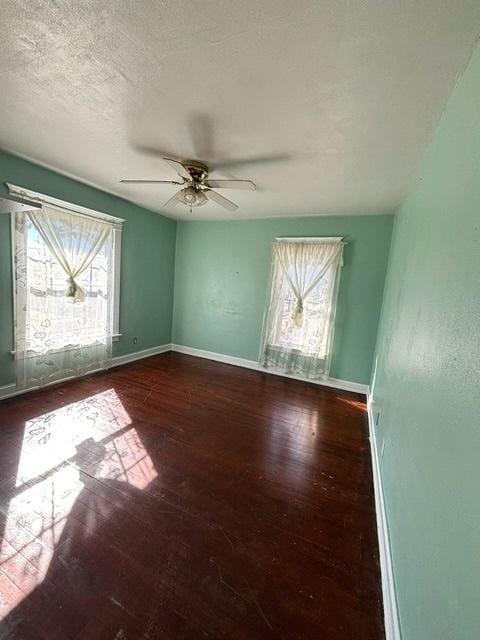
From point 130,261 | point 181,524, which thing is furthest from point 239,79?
point 130,261

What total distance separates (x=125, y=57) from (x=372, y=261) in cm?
323

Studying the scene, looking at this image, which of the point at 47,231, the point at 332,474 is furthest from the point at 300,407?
the point at 47,231

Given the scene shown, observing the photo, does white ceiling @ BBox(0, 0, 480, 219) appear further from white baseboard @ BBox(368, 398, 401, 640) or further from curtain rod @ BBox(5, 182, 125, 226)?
white baseboard @ BBox(368, 398, 401, 640)

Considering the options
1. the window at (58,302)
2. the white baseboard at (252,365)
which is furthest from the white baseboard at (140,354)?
the window at (58,302)

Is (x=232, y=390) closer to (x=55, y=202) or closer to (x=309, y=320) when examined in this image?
(x=309, y=320)

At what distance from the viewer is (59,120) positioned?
1808 millimetres

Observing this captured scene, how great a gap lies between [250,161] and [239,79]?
884 mm

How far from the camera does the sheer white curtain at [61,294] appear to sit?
271 cm

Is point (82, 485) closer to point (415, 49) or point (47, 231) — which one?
point (47, 231)

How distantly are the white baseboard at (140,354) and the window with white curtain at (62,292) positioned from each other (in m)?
0.27

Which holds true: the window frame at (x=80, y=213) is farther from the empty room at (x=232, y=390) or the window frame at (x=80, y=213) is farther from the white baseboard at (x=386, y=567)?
the white baseboard at (x=386, y=567)

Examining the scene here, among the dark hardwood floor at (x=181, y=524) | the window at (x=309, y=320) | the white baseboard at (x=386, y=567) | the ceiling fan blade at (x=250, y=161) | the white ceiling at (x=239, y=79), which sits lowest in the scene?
the dark hardwood floor at (x=181, y=524)


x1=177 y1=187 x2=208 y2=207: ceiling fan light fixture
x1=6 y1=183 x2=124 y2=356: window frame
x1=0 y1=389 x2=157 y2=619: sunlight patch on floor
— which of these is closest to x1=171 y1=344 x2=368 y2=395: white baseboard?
x1=6 y1=183 x2=124 y2=356: window frame

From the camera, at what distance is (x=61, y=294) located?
303 centimetres
